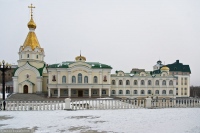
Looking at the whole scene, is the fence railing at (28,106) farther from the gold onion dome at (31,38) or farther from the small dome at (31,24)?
the small dome at (31,24)

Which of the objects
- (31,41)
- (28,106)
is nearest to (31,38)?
(31,41)

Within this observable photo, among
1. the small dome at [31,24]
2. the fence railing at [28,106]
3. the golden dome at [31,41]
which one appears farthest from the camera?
the small dome at [31,24]

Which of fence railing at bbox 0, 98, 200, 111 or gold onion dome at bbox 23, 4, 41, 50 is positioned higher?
gold onion dome at bbox 23, 4, 41, 50

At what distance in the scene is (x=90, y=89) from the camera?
31359mm

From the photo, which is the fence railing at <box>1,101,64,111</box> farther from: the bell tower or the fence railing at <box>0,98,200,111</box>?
the bell tower

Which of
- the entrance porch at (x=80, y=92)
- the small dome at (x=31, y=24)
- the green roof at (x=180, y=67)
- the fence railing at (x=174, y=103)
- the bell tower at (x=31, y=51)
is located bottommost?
the entrance porch at (x=80, y=92)

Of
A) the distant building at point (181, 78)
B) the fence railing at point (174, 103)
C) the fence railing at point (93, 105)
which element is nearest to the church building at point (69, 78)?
A: the distant building at point (181, 78)

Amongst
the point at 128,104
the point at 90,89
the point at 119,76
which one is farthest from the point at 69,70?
the point at 128,104

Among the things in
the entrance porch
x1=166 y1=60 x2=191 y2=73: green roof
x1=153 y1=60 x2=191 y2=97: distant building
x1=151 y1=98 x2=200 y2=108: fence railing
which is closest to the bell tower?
the entrance porch

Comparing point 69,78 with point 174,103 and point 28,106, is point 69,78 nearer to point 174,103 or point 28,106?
point 28,106

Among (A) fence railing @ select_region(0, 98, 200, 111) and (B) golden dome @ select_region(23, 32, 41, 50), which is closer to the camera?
(A) fence railing @ select_region(0, 98, 200, 111)

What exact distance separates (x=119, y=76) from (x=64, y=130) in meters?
29.5

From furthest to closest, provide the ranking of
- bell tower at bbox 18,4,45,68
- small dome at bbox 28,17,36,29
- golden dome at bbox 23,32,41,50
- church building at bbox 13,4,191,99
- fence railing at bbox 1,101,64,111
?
small dome at bbox 28,17,36,29 → golden dome at bbox 23,32,41,50 → bell tower at bbox 18,4,45,68 → church building at bbox 13,4,191,99 → fence railing at bbox 1,101,64,111

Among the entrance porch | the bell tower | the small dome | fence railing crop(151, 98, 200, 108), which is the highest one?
the small dome
